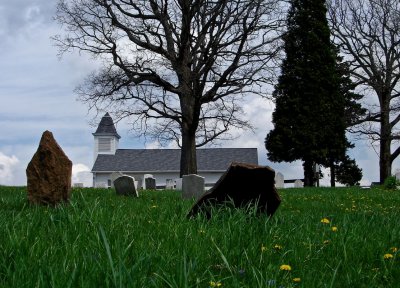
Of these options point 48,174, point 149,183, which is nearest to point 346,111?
point 149,183

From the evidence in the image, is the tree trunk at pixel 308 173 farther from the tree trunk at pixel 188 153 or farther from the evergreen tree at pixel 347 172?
the tree trunk at pixel 188 153

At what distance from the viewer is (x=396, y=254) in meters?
5.01

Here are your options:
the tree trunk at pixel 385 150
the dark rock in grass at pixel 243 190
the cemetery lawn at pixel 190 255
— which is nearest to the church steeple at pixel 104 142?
the tree trunk at pixel 385 150

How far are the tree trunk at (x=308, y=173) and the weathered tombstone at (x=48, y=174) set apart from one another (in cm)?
3097

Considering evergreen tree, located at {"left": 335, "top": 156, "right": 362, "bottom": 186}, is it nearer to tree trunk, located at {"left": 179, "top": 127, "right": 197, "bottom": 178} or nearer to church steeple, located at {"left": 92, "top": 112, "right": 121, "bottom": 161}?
tree trunk, located at {"left": 179, "top": 127, "right": 197, "bottom": 178}

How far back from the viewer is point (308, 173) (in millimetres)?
39875

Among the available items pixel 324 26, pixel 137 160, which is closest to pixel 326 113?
pixel 324 26

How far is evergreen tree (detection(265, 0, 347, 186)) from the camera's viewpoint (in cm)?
3969

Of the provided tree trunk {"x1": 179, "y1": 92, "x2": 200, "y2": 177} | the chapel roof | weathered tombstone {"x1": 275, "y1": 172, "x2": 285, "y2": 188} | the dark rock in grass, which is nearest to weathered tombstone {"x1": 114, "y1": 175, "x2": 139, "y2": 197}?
the dark rock in grass

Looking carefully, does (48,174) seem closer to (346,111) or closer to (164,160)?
(346,111)

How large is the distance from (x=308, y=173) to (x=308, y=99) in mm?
5600

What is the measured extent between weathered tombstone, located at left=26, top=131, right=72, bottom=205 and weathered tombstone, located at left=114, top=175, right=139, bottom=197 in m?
6.58

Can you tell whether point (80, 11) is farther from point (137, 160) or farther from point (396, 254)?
point (137, 160)

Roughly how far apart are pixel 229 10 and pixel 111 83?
24.3ft
